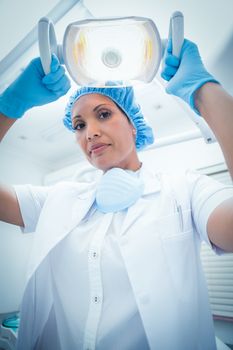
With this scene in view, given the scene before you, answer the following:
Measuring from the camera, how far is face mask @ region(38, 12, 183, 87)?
577 mm

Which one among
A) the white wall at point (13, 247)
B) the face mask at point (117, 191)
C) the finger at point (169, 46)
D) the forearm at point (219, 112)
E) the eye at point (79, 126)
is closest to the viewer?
the forearm at point (219, 112)

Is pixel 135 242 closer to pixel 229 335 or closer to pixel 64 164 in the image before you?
pixel 229 335

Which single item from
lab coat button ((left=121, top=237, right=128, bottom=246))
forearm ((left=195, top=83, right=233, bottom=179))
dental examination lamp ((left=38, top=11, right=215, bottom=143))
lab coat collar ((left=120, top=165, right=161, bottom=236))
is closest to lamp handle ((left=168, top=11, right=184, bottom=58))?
dental examination lamp ((left=38, top=11, right=215, bottom=143))

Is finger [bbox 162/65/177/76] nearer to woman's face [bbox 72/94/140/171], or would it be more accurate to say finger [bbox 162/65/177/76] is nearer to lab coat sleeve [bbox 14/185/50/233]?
woman's face [bbox 72/94/140/171]

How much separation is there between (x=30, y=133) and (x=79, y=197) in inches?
42.6

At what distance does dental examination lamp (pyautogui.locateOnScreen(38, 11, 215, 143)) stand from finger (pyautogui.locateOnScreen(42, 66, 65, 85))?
67mm

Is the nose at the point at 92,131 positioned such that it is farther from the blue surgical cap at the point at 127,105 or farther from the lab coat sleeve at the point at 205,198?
the lab coat sleeve at the point at 205,198

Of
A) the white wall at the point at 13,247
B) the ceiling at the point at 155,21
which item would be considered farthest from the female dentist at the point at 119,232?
the white wall at the point at 13,247

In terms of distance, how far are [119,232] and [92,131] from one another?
0.41 m

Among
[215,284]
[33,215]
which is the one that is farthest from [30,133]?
[215,284]

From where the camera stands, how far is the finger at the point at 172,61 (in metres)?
0.70

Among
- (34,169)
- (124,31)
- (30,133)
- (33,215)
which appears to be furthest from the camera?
(34,169)

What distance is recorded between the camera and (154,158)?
187cm

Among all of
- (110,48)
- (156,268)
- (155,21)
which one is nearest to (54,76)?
(110,48)
